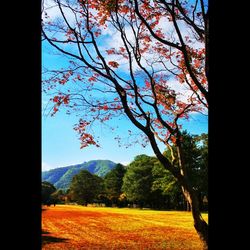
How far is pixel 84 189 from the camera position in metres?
58.7

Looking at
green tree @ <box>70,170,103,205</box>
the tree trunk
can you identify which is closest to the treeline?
green tree @ <box>70,170,103,205</box>

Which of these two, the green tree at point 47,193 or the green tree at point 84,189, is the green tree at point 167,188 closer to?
the green tree at point 84,189

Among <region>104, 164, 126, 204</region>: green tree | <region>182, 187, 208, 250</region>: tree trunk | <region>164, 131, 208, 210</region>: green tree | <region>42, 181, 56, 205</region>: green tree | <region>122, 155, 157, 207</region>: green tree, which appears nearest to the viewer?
<region>182, 187, 208, 250</region>: tree trunk

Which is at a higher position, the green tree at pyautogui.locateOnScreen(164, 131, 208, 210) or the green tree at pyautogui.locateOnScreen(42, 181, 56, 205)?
the green tree at pyautogui.locateOnScreen(164, 131, 208, 210)

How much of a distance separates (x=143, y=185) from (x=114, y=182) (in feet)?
39.0

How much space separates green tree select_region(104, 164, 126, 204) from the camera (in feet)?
184

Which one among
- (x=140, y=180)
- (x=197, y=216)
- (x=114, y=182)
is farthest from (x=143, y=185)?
(x=197, y=216)

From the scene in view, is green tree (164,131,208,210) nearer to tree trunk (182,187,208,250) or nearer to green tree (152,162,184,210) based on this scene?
green tree (152,162,184,210)

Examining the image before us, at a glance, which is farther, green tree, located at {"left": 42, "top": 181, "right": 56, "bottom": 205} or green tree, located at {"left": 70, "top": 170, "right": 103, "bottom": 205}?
green tree, located at {"left": 70, "top": 170, "right": 103, "bottom": 205}

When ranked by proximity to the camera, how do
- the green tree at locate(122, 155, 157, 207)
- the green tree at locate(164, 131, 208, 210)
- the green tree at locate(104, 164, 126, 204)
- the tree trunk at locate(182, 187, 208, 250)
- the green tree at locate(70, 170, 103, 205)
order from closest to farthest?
the tree trunk at locate(182, 187, 208, 250), the green tree at locate(164, 131, 208, 210), the green tree at locate(122, 155, 157, 207), the green tree at locate(104, 164, 126, 204), the green tree at locate(70, 170, 103, 205)
